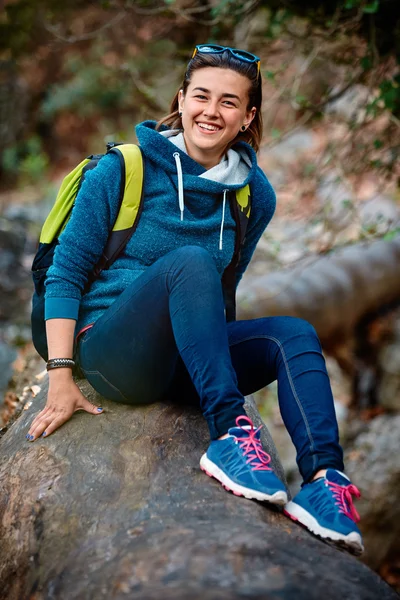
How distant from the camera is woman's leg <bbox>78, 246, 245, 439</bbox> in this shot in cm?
194

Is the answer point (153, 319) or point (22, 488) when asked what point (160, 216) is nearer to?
point (153, 319)

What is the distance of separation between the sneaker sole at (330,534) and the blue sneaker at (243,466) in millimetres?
64

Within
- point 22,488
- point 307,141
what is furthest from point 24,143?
point 22,488

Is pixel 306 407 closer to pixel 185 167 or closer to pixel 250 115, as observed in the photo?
pixel 185 167

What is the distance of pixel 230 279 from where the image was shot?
263cm

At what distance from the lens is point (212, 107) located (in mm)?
2340

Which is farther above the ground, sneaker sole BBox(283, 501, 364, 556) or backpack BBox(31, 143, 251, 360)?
backpack BBox(31, 143, 251, 360)

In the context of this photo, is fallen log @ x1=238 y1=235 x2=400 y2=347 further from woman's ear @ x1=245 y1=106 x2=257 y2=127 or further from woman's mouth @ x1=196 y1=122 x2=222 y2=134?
woman's mouth @ x1=196 y1=122 x2=222 y2=134

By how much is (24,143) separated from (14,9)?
2.07 meters

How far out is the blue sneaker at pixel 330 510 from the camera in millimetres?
1774

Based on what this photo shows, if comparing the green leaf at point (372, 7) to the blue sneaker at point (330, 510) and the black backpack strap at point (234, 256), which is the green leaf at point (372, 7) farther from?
the blue sneaker at point (330, 510)

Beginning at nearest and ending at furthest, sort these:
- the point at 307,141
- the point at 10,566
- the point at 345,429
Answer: the point at 10,566 < the point at 345,429 < the point at 307,141

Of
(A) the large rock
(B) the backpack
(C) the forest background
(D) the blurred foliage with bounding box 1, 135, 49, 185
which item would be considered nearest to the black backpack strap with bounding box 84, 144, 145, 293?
(B) the backpack

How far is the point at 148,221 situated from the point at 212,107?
492 millimetres
